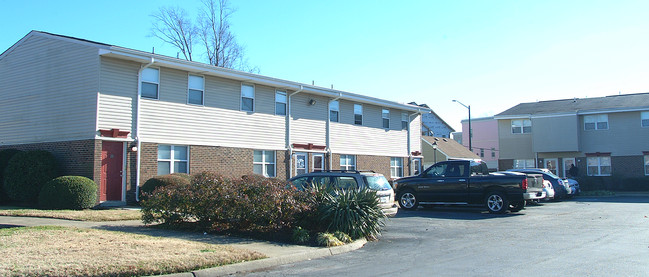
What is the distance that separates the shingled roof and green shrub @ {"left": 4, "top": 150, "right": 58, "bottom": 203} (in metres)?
35.2

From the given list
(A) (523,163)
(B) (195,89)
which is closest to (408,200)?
(B) (195,89)

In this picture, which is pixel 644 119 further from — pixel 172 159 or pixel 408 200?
pixel 172 159

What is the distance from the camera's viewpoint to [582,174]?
3831 centimetres

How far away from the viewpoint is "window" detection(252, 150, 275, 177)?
22.8 m

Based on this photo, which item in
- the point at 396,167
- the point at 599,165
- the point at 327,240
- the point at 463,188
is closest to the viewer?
the point at 327,240

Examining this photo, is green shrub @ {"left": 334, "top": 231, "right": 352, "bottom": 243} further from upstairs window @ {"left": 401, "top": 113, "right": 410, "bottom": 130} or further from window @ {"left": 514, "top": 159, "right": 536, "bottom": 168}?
window @ {"left": 514, "top": 159, "right": 536, "bottom": 168}

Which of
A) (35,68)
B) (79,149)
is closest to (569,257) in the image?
(79,149)

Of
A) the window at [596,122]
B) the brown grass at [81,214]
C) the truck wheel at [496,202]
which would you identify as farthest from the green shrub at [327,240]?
the window at [596,122]

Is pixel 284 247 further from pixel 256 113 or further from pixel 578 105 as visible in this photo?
pixel 578 105

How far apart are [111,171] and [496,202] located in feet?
43.8

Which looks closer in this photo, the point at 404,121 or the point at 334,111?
the point at 334,111

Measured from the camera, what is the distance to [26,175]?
1695cm

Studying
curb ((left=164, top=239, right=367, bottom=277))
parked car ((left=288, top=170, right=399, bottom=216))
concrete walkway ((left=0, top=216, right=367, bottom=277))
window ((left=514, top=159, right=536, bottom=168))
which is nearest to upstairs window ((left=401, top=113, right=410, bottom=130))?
window ((left=514, top=159, right=536, bottom=168))

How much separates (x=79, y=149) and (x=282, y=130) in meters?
9.01
